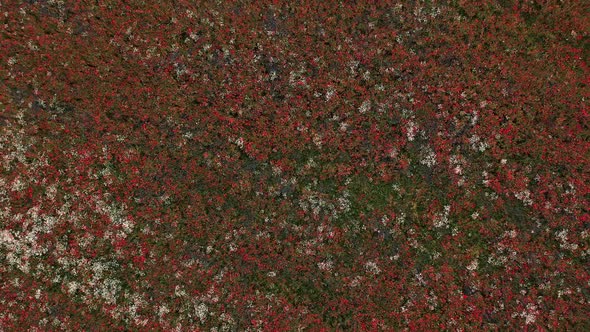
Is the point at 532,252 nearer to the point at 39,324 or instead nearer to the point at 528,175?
the point at 528,175

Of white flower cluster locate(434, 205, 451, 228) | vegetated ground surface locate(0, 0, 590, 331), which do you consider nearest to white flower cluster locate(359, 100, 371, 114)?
vegetated ground surface locate(0, 0, 590, 331)

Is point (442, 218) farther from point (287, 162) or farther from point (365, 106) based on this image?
point (287, 162)

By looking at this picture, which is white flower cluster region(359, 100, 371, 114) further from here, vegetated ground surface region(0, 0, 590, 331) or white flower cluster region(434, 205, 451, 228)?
white flower cluster region(434, 205, 451, 228)

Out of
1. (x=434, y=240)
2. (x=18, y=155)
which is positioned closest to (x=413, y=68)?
(x=434, y=240)

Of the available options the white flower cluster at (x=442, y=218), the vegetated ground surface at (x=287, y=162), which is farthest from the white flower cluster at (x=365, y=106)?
the white flower cluster at (x=442, y=218)

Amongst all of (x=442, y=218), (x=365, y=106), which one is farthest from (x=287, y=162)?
(x=442, y=218)

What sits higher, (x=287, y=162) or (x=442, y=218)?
(x=287, y=162)

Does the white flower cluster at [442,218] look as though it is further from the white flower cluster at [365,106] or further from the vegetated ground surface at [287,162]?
the white flower cluster at [365,106]

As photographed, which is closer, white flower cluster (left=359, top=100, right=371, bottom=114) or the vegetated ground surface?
the vegetated ground surface

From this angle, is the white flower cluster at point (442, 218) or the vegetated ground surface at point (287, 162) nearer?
the vegetated ground surface at point (287, 162)
